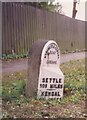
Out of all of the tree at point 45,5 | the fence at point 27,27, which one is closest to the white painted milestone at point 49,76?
the fence at point 27,27

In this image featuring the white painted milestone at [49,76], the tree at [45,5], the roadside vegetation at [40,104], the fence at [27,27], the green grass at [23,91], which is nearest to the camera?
the roadside vegetation at [40,104]

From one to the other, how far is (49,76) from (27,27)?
979cm

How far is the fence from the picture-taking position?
1523cm

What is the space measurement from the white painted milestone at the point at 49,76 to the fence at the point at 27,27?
7.71m

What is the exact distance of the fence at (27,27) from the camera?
15227mm

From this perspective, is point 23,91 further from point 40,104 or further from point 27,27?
point 27,27

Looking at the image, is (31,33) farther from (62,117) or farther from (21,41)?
(62,117)

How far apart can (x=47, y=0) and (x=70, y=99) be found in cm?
1512

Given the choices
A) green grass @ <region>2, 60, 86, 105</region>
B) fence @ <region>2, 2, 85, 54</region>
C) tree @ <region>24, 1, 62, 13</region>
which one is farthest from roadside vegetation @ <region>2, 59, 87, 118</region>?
tree @ <region>24, 1, 62, 13</region>

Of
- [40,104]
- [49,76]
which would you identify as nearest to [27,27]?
[49,76]

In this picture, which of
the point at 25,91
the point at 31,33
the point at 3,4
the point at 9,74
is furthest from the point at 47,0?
the point at 25,91

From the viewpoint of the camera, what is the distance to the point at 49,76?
7105mm

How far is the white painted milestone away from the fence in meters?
7.71

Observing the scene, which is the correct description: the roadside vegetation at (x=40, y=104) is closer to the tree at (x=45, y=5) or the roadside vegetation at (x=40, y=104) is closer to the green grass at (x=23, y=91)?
the green grass at (x=23, y=91)
